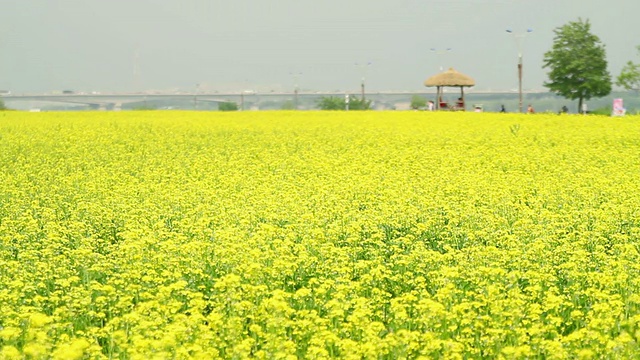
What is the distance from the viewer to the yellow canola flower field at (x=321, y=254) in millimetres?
8148

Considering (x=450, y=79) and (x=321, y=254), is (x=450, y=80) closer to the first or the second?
(x=450, y=79)

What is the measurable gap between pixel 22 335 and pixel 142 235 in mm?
4411

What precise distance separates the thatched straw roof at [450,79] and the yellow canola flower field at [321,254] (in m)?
47.5

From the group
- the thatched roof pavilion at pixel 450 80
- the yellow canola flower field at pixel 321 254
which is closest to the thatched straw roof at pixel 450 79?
the thatched roof pavilion at pixel 450 80

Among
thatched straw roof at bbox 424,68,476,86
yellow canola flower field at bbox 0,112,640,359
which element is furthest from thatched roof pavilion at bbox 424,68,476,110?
yellow canola flower field at bbox 0,112,640,359

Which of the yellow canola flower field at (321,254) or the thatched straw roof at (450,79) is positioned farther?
the thatched straw roof at (450,79)

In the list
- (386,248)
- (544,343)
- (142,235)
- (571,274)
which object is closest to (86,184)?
(142,235)

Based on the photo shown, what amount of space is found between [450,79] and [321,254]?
214 feet

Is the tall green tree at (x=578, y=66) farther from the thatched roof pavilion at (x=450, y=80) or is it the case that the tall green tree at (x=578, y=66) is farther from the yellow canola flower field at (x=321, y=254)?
the yellow canola flower field at (x=321, y=254)

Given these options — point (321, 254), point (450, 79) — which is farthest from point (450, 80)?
point (321, 254)

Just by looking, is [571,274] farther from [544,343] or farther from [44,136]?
[44,136]

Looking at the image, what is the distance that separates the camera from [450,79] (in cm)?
7544

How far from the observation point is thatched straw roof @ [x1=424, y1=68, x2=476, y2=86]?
74.9 meters

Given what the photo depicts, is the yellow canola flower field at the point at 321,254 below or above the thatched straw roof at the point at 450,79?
below
